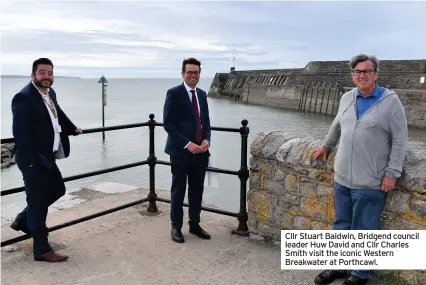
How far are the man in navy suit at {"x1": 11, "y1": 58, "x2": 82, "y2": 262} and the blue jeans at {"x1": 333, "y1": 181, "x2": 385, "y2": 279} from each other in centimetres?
242

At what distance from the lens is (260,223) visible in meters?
4.39

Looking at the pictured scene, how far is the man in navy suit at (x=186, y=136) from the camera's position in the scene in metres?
4.12

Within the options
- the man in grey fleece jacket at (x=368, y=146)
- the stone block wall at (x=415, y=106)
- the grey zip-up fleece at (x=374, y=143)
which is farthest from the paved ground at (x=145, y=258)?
the stone block wall at (x=415, y=106)

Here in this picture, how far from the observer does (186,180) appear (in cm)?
434

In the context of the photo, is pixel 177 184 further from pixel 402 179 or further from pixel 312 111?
pixel 312 111

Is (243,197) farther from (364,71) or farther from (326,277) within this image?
(364,71)

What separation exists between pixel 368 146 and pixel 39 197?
9.03 feet

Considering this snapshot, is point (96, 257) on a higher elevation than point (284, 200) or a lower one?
lower

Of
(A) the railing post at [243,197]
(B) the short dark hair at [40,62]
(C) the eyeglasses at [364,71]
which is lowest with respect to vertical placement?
(A) the railing post at [243,197]

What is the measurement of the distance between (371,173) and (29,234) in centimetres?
305

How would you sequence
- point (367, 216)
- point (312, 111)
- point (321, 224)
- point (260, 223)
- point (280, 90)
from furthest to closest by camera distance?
point (280, 90) → point (312, 111) → point (260, 223) → point (321, 224) → point (367, 216)

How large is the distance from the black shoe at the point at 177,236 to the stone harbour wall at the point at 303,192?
754mm

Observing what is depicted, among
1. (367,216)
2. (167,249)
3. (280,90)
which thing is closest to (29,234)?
(167,249)

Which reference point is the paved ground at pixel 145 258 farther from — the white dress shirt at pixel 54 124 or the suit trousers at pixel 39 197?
the white dress shirt at pixel 54 124
